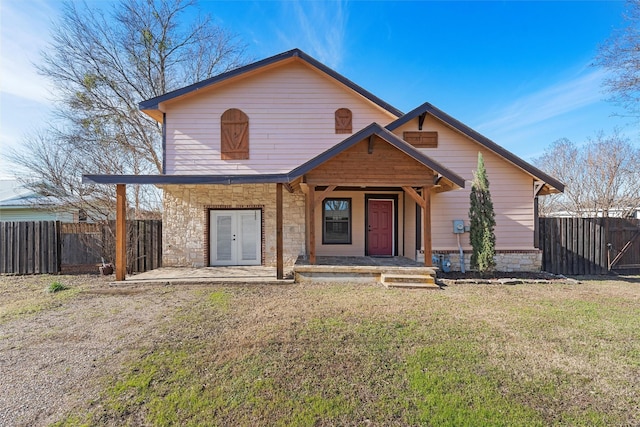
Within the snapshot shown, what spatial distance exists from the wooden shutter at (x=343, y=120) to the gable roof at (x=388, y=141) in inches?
106

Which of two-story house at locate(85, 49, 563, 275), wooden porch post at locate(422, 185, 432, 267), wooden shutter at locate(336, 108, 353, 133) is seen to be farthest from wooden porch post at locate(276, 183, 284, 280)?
wooden porch post at locate(422, 185, 432, 267)

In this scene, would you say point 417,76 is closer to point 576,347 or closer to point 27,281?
point 576,347

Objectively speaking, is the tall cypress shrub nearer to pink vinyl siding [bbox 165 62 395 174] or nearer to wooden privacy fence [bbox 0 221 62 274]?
pink vinyl siding [bbox 165 62 395 174]

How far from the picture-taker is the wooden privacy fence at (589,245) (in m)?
9.65

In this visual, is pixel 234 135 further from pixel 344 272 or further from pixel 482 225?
pixel 482 225

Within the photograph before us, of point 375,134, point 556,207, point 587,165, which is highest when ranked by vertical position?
point 587,165

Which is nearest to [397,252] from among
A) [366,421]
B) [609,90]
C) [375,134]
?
[375,134]

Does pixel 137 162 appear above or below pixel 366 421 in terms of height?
above

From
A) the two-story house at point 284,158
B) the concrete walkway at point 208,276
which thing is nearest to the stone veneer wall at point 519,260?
the two-story house at point 284,158

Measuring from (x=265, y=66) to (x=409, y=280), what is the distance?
26.6 feet

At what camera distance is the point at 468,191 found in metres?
9.55

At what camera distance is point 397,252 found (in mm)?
10867

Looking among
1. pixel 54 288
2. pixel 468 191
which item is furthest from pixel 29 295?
pixel 468 191

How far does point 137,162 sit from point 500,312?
53.6 feet
